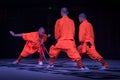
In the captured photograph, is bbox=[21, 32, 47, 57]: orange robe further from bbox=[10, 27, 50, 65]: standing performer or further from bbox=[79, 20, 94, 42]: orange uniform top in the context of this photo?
bbox=[79, 20, 94, 42]: orange uniform top

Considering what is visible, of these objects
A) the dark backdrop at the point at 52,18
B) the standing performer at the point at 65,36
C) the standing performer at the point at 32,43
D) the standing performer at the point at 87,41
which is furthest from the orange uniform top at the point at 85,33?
the dark backdrop at the point at 52,18

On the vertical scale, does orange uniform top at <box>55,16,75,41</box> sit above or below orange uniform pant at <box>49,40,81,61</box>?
above

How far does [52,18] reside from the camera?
17.9m

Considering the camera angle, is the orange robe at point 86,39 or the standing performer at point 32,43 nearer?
the orange robe at point 86,39

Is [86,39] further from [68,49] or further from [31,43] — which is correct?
[31,43]

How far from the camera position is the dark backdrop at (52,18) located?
17.4 metres

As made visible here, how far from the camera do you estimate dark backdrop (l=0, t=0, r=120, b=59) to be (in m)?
17.4

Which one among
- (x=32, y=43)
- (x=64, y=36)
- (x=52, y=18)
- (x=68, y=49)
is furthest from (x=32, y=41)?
(x=52, y=18)

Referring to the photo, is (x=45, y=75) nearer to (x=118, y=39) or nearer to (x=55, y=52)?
(x=55, y=52)

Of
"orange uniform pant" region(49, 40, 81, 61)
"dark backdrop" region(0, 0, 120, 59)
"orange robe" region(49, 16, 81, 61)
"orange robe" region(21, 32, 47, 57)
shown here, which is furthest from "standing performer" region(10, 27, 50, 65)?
"dark backdrop" region(0, 0, 120, 59)

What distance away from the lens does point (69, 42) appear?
39.5 feet

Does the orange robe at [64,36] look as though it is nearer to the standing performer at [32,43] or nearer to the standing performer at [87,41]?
the standing performer at [87,41]

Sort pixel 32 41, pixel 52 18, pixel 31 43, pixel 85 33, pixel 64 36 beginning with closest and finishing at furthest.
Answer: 1. pixel 64 36
2. pixel 85 33
3. pixel 32 41
4. pixel 31 43
5. pixel 52 18

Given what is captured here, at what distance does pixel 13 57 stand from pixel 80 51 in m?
6.59
